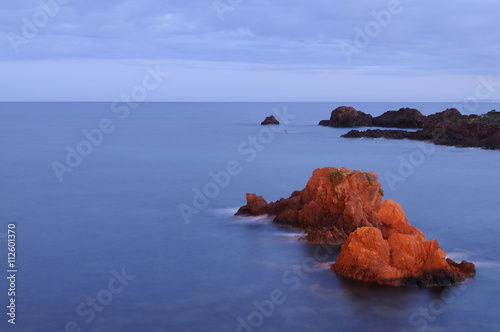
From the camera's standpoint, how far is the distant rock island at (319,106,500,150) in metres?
67.6

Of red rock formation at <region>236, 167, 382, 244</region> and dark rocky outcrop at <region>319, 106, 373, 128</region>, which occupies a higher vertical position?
dark rocky outcrop at <region>319, 106, 373, 128</region>

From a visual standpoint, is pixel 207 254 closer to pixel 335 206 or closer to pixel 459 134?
pixel 335 206

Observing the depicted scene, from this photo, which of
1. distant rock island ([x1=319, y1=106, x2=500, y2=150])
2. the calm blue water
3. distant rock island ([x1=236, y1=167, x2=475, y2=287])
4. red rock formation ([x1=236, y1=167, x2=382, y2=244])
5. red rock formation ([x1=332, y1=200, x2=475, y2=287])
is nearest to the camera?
the calm blue water

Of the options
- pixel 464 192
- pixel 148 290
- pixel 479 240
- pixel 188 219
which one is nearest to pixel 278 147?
pixel 464 192

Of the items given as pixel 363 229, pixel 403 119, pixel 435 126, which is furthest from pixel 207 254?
pixel 403 119

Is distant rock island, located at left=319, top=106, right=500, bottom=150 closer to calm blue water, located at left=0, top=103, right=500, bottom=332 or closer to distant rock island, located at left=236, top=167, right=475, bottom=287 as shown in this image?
calm blue water, located at left=0, top=103, right=500, bottom=332

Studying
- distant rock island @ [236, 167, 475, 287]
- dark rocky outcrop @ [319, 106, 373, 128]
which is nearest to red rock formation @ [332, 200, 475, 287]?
distant rock island @ [236, 167, 475, 287]

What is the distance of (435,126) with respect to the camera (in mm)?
76500

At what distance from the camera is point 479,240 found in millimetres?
26672

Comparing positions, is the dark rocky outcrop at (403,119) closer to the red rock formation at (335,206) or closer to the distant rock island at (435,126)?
the distant rock island at (435,126)

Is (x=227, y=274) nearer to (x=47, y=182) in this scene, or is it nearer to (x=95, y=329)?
(x=95, y=329)

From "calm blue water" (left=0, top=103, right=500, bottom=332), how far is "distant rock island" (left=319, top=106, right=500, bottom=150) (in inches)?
641

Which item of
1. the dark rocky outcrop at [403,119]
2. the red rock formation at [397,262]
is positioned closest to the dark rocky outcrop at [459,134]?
the dark rocky outcrop at [403,119]

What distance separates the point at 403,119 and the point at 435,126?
1970 centimetres
